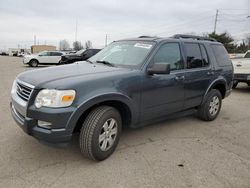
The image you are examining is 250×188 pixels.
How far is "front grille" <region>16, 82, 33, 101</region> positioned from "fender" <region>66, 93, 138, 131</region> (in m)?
0.66

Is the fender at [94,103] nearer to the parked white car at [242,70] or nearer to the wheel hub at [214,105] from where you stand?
the wheel hub at [214,105]

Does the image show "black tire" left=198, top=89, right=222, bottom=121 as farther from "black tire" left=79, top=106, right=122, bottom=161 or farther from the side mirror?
"black tire" left=79, top=106, right=122, bottom=161

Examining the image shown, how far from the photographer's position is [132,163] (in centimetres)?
327

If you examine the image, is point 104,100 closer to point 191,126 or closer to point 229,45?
point 191,126

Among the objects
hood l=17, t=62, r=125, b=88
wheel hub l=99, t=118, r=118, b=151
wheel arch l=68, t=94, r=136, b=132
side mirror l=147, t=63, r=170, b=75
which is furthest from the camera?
side mirror l=147, t=63, r=170, b=75

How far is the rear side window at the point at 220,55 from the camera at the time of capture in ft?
17.3

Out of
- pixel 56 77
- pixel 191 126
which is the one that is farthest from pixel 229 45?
pixel 56 77

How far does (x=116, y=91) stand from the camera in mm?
3227

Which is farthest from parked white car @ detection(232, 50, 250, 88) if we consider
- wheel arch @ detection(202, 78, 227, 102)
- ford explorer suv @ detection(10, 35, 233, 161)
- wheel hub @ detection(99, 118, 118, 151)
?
wheel hub @ detection(99, 118, 118, 151)

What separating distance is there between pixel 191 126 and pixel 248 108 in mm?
2788

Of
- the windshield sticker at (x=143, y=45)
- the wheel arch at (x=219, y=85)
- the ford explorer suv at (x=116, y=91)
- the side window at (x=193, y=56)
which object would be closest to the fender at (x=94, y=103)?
the ford explorer suv at (x=116, y=91)

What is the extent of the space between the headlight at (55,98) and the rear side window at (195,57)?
2.57 metres

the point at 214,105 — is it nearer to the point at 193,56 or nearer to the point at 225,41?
the point at 193,56

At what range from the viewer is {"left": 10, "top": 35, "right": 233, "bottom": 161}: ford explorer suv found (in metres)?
2.83
